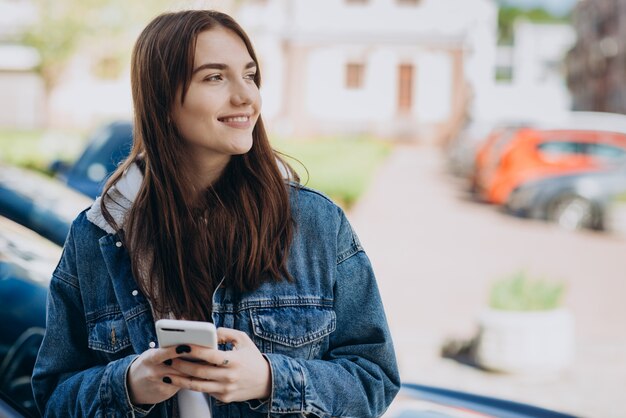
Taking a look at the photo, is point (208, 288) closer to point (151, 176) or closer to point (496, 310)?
point (151, 176)

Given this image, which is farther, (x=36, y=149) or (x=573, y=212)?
(x=36, y=149)

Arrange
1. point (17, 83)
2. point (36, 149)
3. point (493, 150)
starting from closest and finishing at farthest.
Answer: point (493, 150), point (36, 149), point (17, 83)

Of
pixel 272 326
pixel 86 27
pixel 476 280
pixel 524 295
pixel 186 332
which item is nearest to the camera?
pixel 186 332

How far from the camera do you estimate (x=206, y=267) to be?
1635mm

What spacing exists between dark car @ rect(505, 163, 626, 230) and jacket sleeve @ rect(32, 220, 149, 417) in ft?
38.8

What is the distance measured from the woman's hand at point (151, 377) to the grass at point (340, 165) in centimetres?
502

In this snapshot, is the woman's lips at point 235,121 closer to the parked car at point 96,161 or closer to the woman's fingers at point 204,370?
the woman's fingers at point 204,370

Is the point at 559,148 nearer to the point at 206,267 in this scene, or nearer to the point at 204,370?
the point at 206,267

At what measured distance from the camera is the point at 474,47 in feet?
107

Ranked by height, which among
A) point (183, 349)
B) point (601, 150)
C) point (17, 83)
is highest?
point (183, 349)

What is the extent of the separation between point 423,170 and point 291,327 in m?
22.1

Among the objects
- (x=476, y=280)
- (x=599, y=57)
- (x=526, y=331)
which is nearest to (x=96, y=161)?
(x=526, y=331)

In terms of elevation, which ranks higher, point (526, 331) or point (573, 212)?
point (526, 331)

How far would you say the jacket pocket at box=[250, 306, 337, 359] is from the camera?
5.27ft
